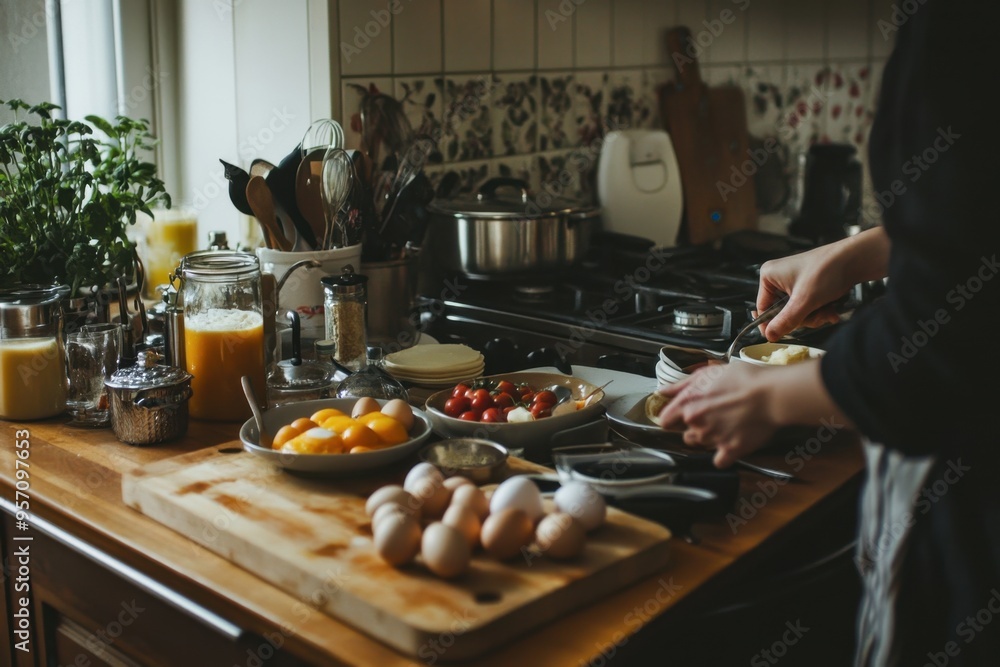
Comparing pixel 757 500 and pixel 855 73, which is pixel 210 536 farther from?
pixel 855 73

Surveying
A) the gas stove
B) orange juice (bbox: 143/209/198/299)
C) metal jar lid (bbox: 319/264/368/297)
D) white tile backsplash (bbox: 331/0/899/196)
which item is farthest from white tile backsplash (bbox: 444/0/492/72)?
metal jar lid (bbox: 319/264/368/297)

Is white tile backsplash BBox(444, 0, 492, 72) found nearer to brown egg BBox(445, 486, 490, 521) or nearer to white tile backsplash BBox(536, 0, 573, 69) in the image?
white tile backsplash BBox(536, 0, 573, 69)

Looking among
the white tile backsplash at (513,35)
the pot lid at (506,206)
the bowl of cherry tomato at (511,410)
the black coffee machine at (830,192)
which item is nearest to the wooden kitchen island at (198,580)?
the bowl of cherry tomato at (511,410)

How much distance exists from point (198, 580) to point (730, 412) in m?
0.49

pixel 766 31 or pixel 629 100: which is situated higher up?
pixel 766 31

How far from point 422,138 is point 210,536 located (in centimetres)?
111

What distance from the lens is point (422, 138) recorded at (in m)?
1.94

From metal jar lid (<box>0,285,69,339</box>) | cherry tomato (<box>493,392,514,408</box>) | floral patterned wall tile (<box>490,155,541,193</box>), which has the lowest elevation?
cherry tomato (<box>493,392,514,408</box>)

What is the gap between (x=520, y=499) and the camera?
929 mm

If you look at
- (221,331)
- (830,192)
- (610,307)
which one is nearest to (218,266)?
(221,331)

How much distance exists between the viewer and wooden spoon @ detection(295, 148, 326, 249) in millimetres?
1567

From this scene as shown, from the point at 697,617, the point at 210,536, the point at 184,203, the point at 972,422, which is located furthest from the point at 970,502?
the point at 184,203

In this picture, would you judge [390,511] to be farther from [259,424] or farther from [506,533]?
[259,424]

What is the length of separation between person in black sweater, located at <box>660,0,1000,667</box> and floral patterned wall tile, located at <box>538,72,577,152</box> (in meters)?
1.37
